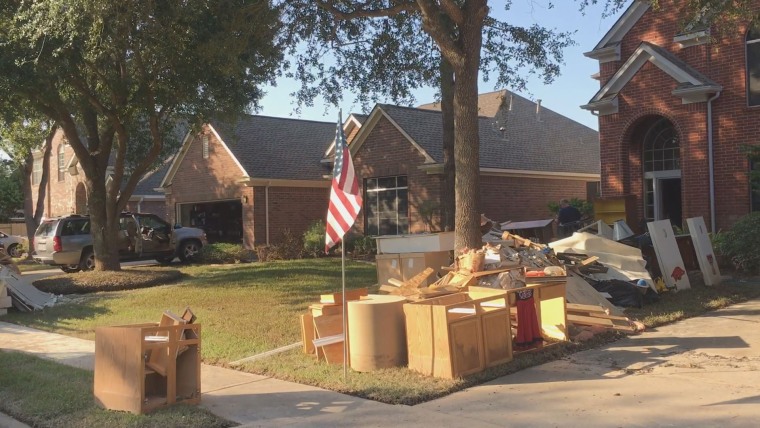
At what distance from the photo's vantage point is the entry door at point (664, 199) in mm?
17609

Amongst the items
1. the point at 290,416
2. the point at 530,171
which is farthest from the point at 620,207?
the point at 290,416

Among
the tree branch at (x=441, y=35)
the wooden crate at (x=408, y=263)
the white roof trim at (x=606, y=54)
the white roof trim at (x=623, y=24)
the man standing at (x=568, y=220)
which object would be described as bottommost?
the wooden crate at (x=408, y=263)

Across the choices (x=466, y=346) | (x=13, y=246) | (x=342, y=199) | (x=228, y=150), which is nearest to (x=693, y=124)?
(x=466, y=346)

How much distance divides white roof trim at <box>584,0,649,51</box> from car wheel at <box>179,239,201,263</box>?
47.4ft

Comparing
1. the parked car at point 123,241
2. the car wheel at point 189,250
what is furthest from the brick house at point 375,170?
the parked car at point 123,241

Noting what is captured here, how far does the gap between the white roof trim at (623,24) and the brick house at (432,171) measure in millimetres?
4174

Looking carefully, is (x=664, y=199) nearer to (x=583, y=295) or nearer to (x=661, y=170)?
(x=661, y=170)

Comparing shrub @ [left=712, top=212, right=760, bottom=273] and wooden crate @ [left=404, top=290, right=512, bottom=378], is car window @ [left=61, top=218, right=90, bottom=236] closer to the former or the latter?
wooden crate @ [left=404, top=290, right=512, bottom=378]

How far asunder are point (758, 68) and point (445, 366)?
12.9 meters

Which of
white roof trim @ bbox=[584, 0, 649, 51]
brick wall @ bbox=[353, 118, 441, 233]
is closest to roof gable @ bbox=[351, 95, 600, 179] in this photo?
brick wall @ bbox=[353, 118, 441, 233]

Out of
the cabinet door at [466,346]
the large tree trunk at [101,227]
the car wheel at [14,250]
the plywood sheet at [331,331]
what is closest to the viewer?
the cabinet door at [466,346]

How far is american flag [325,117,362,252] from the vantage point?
7.35m

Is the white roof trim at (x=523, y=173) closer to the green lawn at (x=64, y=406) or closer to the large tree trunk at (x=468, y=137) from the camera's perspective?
the large tree trunk at (x=468, y=137)

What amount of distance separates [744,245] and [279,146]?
18664 millimetres
